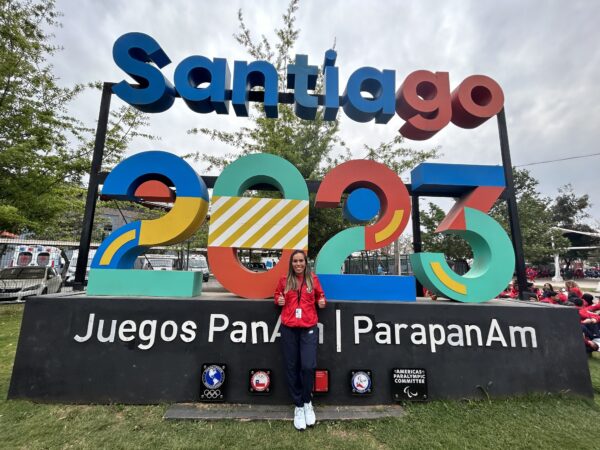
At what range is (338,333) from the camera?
12.2ft

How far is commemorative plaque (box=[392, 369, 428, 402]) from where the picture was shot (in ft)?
11.7

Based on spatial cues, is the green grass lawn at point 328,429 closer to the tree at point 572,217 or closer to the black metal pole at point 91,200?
the black metal pole at point 91,200

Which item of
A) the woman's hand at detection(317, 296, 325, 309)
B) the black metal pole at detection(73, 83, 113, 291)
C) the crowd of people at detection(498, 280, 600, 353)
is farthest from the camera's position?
the crowd of people at detection(498, 280, 600, 353)

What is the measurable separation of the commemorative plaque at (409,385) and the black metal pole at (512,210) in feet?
8.61

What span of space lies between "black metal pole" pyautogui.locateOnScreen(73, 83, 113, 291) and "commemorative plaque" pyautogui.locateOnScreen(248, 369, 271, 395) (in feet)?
9.92

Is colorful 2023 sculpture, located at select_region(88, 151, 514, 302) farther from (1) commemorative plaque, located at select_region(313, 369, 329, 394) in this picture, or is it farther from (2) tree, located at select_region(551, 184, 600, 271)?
(2) tree, located at select_region(551, 184, 600, 271)

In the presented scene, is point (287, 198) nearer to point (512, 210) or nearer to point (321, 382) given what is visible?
point (321, 382)

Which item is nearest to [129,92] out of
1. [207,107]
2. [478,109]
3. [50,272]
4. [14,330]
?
[207,107]

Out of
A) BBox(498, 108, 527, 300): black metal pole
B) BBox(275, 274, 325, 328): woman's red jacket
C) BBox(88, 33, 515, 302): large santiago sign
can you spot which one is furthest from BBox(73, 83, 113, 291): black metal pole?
BBox(498, 108, 527, 300): black metal pole

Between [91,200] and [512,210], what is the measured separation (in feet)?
22.3

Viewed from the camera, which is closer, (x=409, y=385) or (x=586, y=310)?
(x=409, y=385)

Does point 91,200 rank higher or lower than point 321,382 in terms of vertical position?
higher

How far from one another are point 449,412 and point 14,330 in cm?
959

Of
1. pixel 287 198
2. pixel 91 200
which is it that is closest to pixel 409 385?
pixel 287 198
